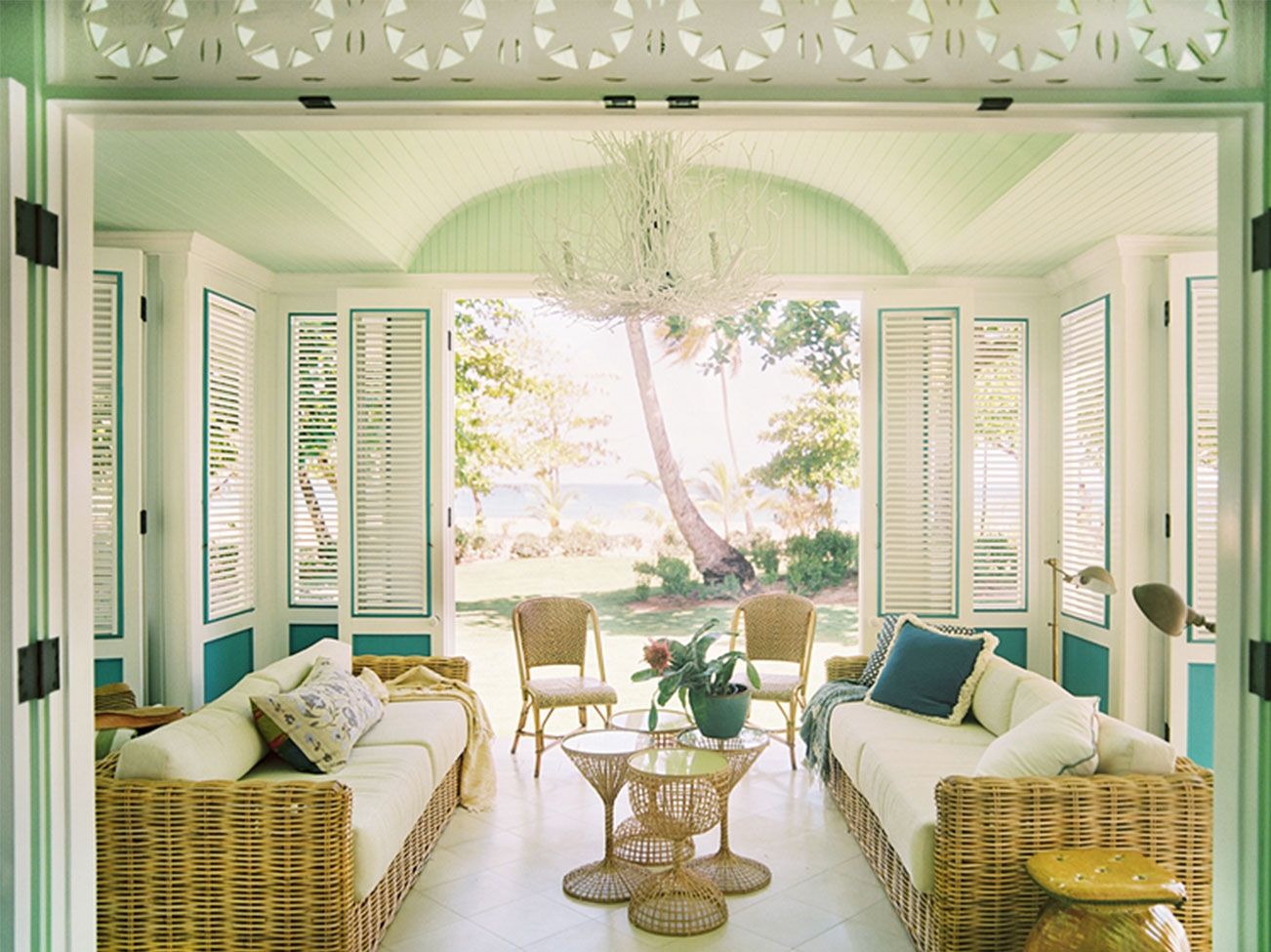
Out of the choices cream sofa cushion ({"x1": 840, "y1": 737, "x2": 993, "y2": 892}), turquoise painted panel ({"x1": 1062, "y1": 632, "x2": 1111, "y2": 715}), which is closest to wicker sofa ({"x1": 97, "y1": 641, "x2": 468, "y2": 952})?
cream sofa cushion ({"x1": 840, "y1": 737, "x2": 993, "y2": 892})

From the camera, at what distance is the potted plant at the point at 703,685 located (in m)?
3.99

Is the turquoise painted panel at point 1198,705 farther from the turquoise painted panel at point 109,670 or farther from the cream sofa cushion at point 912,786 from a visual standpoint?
the turquoise painted panel at point 109,670

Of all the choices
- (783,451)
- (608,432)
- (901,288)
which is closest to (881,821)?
(901,288)

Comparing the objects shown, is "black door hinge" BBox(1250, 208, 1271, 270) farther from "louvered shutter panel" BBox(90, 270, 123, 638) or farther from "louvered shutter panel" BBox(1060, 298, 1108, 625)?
"louvered shutter panel" BBox(90, 270, 123, 638)

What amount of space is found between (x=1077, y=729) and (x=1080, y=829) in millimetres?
303

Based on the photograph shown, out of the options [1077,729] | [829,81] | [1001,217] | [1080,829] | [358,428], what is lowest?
[1080,829]

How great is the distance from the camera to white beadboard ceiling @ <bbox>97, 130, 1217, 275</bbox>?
11.5 ft

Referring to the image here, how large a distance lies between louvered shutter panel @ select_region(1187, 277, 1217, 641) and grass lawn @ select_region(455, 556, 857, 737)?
3952mm

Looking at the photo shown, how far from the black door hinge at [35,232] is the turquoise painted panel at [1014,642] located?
5035 millimetres

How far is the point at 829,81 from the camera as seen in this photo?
192 centimetres

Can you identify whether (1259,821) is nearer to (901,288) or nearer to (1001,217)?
(1001,217)

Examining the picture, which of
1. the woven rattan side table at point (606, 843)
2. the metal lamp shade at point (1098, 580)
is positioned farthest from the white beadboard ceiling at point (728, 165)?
the woven rattan side table at point (606, 843)

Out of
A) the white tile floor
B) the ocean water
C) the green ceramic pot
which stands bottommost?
the white tile floor

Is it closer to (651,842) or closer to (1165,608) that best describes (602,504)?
(651,842)
